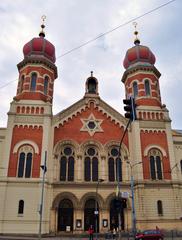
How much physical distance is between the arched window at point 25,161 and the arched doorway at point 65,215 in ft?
19.2

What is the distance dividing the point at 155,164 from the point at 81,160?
10.4 m

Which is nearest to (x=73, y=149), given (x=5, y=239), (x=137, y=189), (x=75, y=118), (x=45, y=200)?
(x=75, y=118)

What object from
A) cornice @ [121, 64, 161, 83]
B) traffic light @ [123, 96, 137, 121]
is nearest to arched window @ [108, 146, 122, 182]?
cornice @ [121, 64, 161, 83]

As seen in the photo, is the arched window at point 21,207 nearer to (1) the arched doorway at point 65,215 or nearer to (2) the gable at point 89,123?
(1) the arched doorway at point 65,215

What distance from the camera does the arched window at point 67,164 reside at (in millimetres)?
34812

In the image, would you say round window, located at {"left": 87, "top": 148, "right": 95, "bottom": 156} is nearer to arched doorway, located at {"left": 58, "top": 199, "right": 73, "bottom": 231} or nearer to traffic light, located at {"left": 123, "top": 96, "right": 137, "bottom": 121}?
arched doorway, located at {"left": 58, "top": 199, "right": 73, "bottom": 231}

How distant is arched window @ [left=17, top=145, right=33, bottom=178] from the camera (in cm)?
3328

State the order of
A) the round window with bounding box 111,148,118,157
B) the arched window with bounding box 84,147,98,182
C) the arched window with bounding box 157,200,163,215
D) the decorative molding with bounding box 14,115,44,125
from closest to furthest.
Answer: the arched window with bounding box 157,200,163,215
the arched window with bounding box 84,147,98,182
the decorative molding with bounding box 14,115,44,125
the round window with bounding box 111,148,118,157

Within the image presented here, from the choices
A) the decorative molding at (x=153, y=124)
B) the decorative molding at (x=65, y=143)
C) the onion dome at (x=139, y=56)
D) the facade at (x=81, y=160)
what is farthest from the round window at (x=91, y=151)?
the onion dome at (x=139, y=56)

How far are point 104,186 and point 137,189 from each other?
433 cm

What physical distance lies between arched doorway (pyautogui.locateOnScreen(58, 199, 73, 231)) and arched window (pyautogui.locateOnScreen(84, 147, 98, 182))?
4140 mm

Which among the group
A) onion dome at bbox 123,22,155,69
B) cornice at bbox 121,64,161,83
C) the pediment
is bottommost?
the pediment

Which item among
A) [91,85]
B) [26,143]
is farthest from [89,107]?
[26,143]

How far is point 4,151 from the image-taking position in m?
33.8
